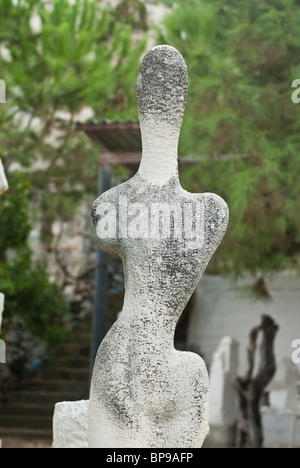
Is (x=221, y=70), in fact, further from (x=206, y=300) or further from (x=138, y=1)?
(x=138, y=1)

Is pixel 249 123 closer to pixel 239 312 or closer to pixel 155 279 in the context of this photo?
pixel 239 312

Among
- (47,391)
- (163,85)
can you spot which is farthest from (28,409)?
(163,85)

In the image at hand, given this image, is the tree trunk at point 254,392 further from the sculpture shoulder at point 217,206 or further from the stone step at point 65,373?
the sculpture shoulder at point 217,206

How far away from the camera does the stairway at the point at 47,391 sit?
9250mm

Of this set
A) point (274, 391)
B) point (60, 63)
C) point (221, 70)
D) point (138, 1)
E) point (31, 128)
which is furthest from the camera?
point (138, 1)

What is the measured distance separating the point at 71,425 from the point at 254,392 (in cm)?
422

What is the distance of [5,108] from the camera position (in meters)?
10.1

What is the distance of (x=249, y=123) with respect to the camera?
7.10 meters

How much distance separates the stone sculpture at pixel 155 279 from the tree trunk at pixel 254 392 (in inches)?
205

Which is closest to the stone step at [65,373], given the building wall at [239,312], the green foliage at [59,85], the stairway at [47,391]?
the stairway at [47,391]

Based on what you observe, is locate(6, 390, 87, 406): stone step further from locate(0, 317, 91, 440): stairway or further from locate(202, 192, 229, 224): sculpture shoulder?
locate(202, 192, 229, 224): sculpture shoulder

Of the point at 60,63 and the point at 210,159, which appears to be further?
the point at 60,63
